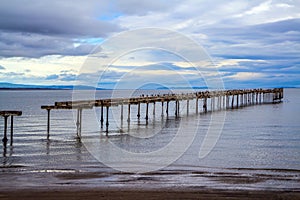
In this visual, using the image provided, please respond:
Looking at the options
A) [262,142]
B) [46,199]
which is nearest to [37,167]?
[46,199]

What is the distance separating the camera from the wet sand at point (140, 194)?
462 inches

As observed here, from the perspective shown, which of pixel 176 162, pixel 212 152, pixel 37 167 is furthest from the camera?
pixel 212 152

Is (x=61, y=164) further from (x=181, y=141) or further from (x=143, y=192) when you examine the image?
(x=181, y=141)

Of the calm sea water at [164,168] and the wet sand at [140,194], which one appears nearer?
the wet sand at [140,194]

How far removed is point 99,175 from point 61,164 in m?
3.88

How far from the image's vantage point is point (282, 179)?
49.8 ft

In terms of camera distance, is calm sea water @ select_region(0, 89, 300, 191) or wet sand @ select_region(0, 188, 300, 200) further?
calm sea water @ select_region(0, 89, 300, 191)

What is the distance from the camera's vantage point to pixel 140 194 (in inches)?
478

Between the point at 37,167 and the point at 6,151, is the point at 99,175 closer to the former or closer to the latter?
the point at 37,167

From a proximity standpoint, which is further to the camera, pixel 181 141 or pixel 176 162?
pixel 181 141

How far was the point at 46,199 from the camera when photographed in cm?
1144

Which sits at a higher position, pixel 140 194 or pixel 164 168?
pixel 140 194

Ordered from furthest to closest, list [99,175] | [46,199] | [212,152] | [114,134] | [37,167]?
[114,134]
[212,152]
[37,167]
[99,175]
[46,199]

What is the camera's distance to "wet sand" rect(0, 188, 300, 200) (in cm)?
1174
